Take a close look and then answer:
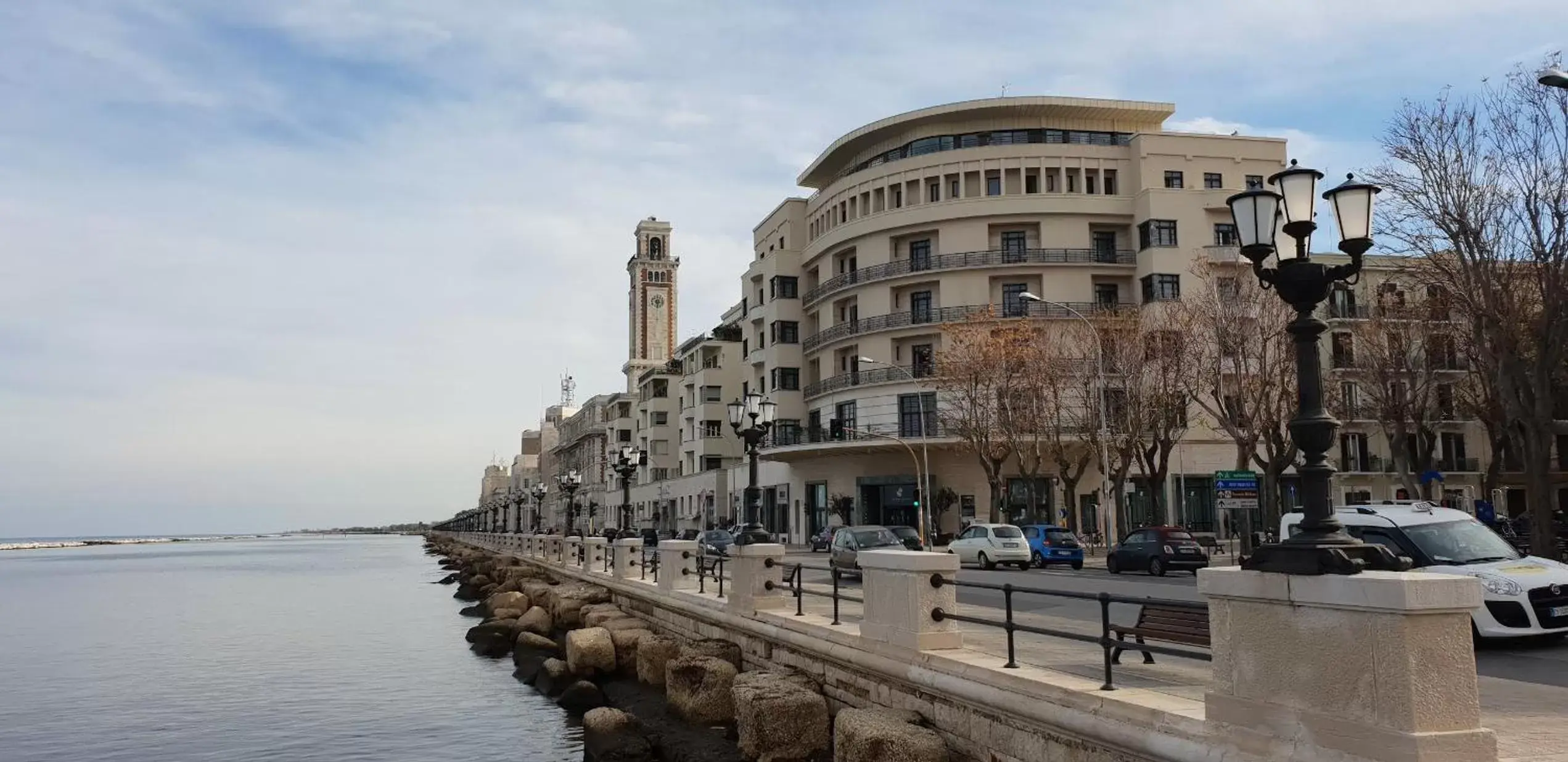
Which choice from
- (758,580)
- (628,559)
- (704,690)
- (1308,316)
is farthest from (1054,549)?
(1308,316)

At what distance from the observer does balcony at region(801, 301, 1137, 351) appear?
5078 cm

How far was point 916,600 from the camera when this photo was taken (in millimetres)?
10234

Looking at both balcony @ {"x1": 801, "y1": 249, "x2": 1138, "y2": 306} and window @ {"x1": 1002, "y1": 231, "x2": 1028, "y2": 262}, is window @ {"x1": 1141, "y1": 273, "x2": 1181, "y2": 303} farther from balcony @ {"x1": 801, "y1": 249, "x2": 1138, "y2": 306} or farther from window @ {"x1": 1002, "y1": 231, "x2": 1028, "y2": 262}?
window @ {"x1": 1002, "y1": 231, "x2": 1028, "y2": 262}

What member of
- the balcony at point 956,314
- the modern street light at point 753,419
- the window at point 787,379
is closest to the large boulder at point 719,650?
the modern street light at point 753,419

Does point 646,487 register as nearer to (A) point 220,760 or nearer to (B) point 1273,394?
(B) point 1273,394

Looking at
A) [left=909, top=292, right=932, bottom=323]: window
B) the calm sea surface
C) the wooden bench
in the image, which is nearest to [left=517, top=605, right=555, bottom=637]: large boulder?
the calm sea surface

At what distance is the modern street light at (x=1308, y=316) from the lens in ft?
19.8

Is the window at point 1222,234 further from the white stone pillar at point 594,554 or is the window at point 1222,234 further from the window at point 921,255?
Answer: the white stone pillar at point 594,554

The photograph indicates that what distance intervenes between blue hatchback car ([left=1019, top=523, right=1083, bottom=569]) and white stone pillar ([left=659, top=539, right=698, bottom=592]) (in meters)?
14.2

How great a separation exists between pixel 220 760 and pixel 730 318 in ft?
238

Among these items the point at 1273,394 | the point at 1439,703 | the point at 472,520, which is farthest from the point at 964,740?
the point at 472,520

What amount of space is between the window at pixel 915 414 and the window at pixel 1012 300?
5719 mm

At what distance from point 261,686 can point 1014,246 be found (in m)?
39.8

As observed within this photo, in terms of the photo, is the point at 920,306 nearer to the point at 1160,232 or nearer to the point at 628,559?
the point at 1160,232
